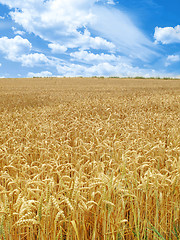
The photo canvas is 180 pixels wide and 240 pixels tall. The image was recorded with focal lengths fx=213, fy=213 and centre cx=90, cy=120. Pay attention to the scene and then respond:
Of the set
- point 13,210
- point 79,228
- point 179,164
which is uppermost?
Result: point 179,164

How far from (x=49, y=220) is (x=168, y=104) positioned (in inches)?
320

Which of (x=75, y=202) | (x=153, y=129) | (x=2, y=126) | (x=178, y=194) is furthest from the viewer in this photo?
(x=2, y=126)

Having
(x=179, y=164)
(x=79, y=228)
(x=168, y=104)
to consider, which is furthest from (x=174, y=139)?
(x=168, y=104)

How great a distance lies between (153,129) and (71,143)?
1.89 meters

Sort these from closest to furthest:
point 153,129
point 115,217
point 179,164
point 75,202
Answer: point 75,202, point 115,217, point 179,164, point 153,129

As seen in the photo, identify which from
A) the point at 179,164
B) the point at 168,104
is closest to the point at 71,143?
the point at 179,164

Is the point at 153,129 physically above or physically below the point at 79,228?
above

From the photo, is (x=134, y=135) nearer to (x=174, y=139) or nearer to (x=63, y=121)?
(x=174, y=139)

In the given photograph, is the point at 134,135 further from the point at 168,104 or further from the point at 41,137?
the point at 168,104

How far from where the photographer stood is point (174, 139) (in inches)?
169

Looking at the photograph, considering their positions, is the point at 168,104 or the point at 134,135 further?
the point at 168,104

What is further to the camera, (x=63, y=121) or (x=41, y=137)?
(x=63, y=121)

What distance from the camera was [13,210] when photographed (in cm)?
181

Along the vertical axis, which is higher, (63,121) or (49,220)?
(63,121)
